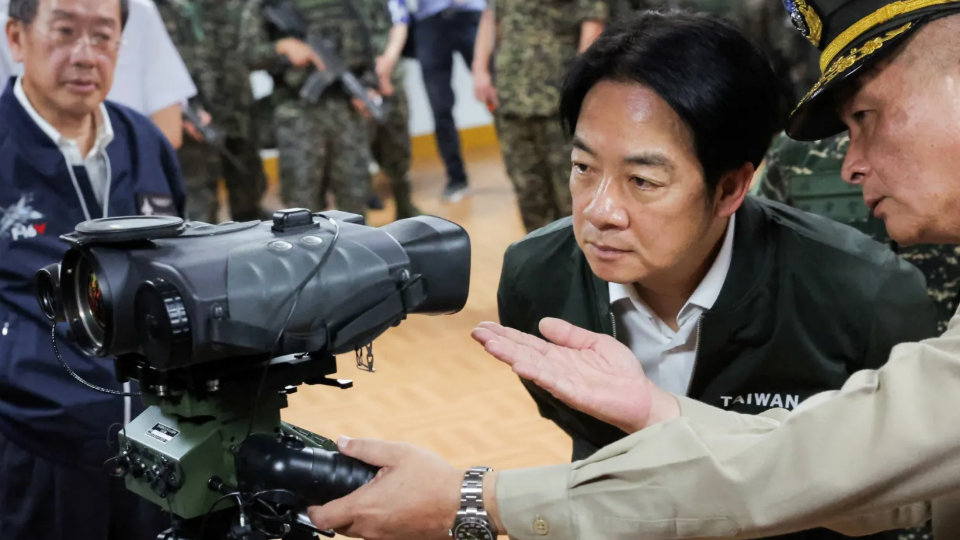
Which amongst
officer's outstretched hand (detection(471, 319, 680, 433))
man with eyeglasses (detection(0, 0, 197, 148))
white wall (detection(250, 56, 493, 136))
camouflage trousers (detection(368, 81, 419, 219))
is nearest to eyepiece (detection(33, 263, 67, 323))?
officer's outstretched hand (detection(471, 319, 680, 433))

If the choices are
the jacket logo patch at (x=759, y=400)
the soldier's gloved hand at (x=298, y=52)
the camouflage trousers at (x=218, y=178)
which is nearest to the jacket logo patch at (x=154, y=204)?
the jacket logo patch at (x=759, y=400)

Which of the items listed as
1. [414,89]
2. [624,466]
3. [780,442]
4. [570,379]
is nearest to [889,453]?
[780,442]

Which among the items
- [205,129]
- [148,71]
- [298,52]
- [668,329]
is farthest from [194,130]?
Answer: [668,329]

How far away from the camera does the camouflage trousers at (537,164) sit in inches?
162

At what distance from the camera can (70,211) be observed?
1849mm

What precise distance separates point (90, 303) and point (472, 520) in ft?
1.62

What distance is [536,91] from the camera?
408 cm

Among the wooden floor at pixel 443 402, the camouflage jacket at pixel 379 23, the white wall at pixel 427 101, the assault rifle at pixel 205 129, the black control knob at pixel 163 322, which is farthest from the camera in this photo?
the white wall at pixel 427 101

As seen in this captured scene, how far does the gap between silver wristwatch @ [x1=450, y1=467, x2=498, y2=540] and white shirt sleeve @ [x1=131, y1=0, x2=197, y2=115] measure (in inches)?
65.6

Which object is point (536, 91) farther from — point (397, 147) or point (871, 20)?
point (871, 20)

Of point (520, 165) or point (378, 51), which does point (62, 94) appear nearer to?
point (520, 165)

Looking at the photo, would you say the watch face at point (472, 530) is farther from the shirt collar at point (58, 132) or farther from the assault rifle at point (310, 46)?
the assault rifle at point (310, 46)

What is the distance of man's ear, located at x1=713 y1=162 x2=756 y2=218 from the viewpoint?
1601 mm

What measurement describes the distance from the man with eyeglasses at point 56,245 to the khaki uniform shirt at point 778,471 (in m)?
0.81
